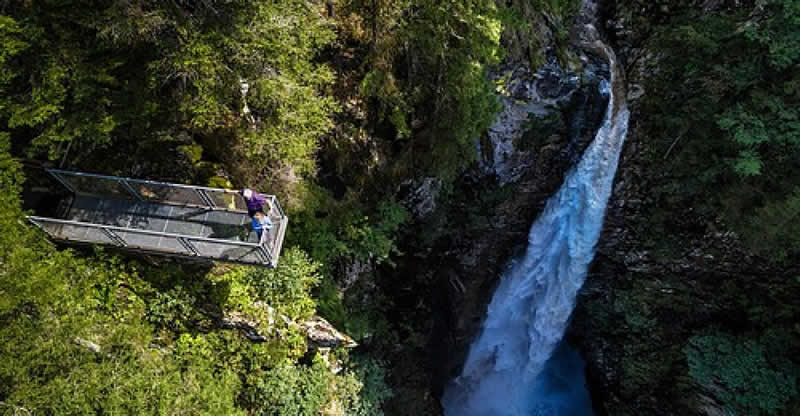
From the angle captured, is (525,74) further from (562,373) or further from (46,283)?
(562,373)

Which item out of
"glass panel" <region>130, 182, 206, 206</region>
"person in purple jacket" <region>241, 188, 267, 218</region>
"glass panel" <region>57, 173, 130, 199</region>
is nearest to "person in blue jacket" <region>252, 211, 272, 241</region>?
"person in purple jacket" <region>241, 188, 267, 218</region>

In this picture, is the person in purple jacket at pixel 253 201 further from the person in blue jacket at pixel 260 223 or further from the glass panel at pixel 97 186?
the glass panel at pixel 97 186

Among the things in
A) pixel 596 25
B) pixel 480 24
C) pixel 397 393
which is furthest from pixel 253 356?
pixel 596 25

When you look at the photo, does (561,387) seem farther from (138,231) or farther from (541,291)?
A: (138,231)

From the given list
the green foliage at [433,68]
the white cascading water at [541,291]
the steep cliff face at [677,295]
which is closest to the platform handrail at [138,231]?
the green foliage at [433,68]

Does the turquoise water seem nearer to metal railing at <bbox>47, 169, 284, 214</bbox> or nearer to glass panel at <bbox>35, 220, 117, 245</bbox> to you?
metal railing at <bbox>47, 169, 284, 214</bbox>

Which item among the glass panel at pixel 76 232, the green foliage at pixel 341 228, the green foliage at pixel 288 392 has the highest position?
the glass panel at pixel 76 232
